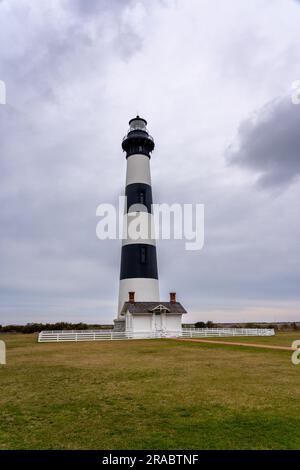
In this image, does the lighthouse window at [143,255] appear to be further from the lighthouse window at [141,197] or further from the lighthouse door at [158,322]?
the lighthouse door at [158,322]

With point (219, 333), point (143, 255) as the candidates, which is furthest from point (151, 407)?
point (219, 333)

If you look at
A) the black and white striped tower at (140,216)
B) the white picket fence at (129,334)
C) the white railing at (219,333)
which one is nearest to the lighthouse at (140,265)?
the black and white striped tower at (140,216)

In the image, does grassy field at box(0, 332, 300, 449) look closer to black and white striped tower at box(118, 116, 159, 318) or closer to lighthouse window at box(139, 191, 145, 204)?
black and white striped tower at box(118, 116, 159, 318)

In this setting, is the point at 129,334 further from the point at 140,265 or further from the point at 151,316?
the point at 140,265

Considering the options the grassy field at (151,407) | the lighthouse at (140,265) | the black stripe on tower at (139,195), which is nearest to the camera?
the grassy field at (151,407)

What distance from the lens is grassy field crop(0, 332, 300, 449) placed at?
5664 mm

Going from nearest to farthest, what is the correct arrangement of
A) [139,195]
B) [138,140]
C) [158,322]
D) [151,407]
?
1. [151,407]
2. [158,322]
3. [139,195]
4. [138,140]

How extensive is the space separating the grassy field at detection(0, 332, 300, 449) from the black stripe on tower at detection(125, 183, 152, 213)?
2252 centimetres

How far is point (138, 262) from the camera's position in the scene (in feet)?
106

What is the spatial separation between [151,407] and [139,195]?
2816cm

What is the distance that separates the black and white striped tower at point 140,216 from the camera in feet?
107

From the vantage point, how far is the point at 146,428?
6195 millimetres
